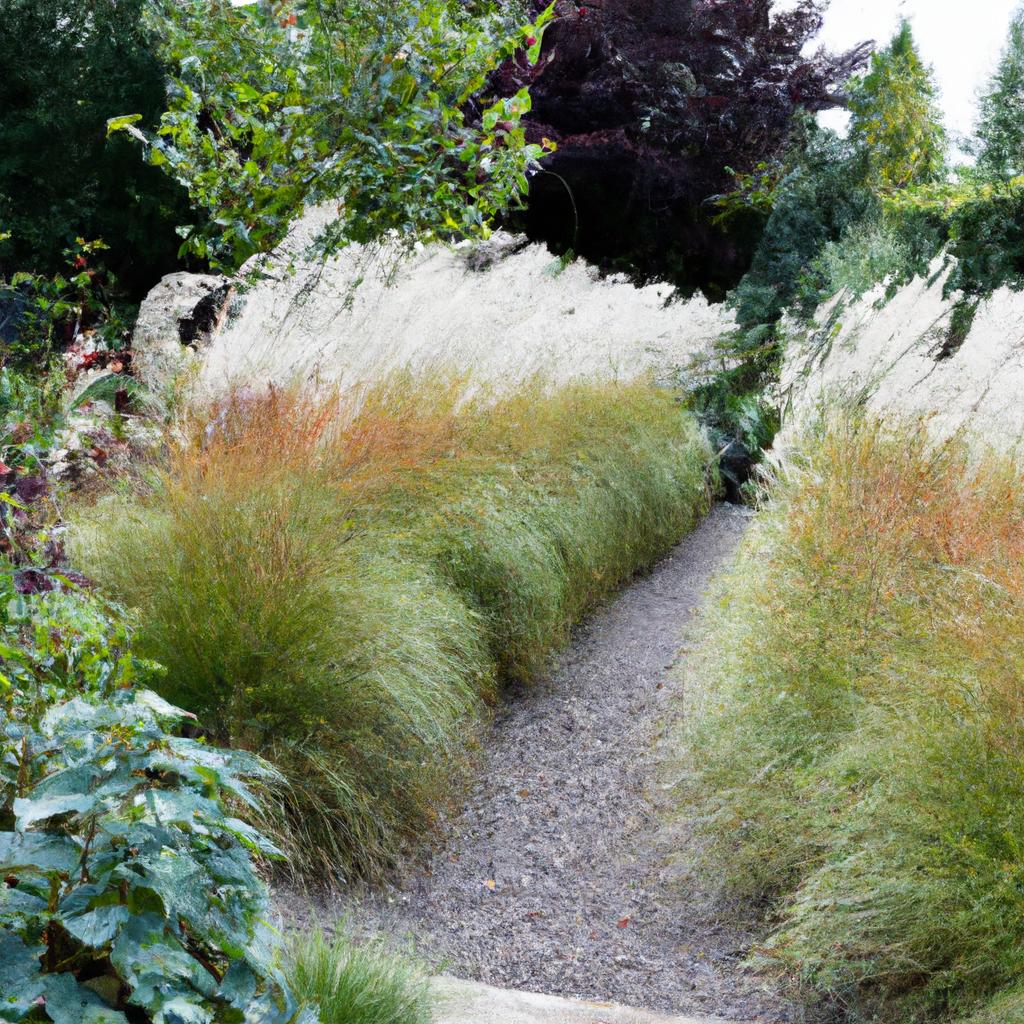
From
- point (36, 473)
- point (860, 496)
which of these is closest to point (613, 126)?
point (860, 496)

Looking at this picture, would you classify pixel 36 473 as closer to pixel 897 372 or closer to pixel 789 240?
pixel 897 372

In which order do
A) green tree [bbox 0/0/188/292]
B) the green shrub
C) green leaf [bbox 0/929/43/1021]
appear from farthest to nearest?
green tree [bbox 0/0/188/292], the green shrub, green leaf [bbox 0/929/43/1021]

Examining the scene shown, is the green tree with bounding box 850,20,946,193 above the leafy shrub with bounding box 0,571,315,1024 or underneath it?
above

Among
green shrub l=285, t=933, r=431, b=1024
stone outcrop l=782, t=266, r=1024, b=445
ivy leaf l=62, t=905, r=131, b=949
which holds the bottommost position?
green shrub l=285, t=933, r=431, b=1024

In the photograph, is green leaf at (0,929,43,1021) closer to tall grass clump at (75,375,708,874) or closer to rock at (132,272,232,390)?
tall grass clump at (75,375,708,874)

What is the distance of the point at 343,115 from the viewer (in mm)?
6691

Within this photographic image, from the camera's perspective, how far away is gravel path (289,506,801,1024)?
2.63 meters

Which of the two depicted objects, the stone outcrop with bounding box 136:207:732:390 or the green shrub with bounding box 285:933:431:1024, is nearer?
the green shrub with bounding box 285:933:431:1024

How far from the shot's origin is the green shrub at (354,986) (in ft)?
6.39

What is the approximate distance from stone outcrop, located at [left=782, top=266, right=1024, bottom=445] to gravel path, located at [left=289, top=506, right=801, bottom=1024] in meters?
1.67

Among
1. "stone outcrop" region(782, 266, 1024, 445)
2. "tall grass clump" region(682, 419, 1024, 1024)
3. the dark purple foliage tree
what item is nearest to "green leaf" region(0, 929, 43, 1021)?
"tall grass clump" region(682, 419, 1024, 1024)

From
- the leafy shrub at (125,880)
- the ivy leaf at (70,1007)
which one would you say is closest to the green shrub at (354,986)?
the leafy shrub at (125,880)

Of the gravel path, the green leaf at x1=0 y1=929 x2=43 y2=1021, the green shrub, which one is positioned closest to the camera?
the green leaf at x1=0 y1=929 x2=43 y2=1021

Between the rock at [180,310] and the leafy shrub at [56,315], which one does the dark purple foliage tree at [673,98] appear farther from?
the leafy shrub at [56,315]
